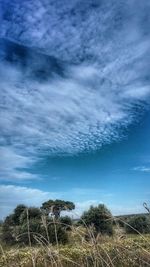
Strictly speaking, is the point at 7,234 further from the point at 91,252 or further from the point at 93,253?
the point at 93,253

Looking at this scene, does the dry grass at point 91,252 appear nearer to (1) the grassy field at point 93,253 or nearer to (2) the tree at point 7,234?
(1) the grassy field at point 93,253

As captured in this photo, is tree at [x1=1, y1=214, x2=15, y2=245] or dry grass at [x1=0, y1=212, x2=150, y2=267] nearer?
dry grass at [x1=0, y1=212, x2=150, y2=267]

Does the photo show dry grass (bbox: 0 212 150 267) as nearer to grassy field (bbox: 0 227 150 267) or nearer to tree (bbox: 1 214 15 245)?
grassy field (bbox: 0 227 150 267)

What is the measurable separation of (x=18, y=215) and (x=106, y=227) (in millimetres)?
6965

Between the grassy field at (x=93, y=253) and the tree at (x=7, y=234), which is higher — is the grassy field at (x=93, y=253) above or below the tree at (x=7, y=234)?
below

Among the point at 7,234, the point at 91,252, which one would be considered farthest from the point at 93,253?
the point at 7,234

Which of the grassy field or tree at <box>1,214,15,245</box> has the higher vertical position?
tree at <box>1,214,15,245</box>

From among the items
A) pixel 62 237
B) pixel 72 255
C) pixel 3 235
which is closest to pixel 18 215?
pixel 3 235

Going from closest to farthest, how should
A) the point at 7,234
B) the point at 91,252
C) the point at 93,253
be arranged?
1. the point at 93,253
2. the point at 91,252
3. the point at 7,234

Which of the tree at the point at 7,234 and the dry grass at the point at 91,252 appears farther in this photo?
the tree at the point at 7,234

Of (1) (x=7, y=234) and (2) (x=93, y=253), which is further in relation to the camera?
(1) (x=7, y=234)

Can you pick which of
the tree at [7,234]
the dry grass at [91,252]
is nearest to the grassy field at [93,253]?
the dry grass at [91,252]

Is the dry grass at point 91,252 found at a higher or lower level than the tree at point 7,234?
lower

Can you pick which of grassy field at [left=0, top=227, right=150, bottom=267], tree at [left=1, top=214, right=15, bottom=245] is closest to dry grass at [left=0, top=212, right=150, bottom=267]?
grassy field at [left=0, top=227, right=150, bottom=267]
